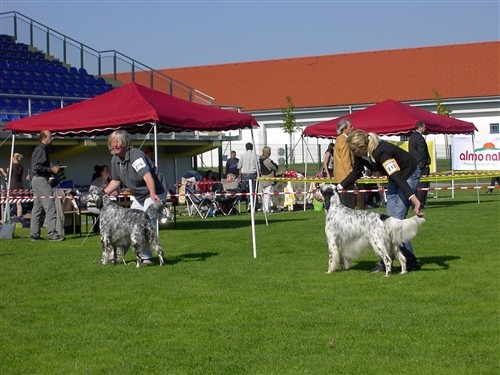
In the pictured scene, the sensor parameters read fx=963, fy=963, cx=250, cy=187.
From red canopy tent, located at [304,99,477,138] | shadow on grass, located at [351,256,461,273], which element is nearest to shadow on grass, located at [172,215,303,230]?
red canopy tent, located at [304,99,477,138]

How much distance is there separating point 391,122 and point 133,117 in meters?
8.17

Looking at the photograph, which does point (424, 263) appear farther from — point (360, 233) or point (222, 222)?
point (222, 222)

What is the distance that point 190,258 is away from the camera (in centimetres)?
1285

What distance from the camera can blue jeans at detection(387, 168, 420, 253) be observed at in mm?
10320

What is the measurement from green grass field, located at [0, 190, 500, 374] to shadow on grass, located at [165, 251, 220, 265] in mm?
32

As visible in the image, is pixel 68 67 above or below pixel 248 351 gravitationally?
above

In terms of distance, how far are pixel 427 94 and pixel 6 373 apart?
165 ft

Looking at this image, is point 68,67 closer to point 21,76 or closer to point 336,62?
point 21,76

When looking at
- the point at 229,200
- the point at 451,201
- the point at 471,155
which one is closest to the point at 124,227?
the point at 229,200

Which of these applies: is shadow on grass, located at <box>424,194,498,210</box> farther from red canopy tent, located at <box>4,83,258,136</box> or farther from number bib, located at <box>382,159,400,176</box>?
number bib, located at <box>382,159,400,176</box>

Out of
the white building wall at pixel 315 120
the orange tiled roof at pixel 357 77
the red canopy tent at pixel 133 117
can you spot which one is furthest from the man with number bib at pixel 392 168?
the orange tiled roof at pixel 357 77

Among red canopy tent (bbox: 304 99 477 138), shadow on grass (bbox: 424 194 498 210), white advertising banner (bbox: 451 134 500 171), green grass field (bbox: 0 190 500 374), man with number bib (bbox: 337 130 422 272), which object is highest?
red canopy tent (bbox: 304 99 477 138)

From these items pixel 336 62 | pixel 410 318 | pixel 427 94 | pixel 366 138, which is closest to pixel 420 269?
pixel 366 138

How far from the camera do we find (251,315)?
821 centimetres
